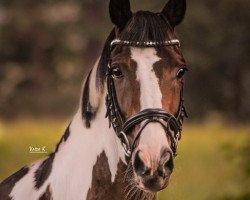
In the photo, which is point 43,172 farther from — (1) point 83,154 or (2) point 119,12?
(2) point 119,12

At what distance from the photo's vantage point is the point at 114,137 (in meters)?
3.42

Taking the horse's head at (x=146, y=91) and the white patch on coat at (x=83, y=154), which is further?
the white patch on coat at (x=83, y=154)

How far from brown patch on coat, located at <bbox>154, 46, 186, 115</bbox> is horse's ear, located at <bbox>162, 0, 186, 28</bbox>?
199 millimetres

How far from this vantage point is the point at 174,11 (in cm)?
357

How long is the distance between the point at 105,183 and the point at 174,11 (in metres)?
0.81

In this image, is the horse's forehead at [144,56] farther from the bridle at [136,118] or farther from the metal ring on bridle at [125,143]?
the metal ring on bridle at [125,143]

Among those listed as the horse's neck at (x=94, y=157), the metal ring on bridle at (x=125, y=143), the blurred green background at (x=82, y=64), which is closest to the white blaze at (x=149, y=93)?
the metal ring on bridle at (x=125, y=143)

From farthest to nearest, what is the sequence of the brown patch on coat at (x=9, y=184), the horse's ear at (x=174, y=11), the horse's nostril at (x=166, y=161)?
the brown patch on coat at (x=9, y=184) < the horse's ear at (x=174, y=11) < the horse's nostril at (x=166, y=161)

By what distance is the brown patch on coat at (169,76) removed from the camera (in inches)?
129

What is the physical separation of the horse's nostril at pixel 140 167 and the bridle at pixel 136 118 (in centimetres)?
9

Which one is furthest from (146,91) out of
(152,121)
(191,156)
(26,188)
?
(191,156)

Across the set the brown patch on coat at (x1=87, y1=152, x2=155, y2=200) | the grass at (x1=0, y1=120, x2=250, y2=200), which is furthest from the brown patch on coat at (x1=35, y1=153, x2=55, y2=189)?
the grass at (x1=0, y1=120, x2=250, y2=200)

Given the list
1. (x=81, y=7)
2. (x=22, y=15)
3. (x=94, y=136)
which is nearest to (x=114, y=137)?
(x=94, y=136)

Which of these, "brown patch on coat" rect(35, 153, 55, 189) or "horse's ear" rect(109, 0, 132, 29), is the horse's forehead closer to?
"horse's ear" rect(109, 0, 132, 29)
